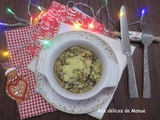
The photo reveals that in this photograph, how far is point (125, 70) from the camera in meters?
0.76

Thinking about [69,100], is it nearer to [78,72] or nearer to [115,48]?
[78,72]

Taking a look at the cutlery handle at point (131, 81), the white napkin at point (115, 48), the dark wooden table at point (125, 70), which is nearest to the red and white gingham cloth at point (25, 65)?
the dark wooden table at point (125, 70)

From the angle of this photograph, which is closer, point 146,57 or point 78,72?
point 78,72

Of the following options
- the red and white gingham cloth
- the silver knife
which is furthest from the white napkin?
the red and white gingham cloth

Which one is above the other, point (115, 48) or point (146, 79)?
point (115, 48)

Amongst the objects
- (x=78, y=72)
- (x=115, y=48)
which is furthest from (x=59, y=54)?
(x=115, y=48)

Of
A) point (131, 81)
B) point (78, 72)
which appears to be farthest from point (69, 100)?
point (131, 81)

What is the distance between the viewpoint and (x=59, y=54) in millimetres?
688

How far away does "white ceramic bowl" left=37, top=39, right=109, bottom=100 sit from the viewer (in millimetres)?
639

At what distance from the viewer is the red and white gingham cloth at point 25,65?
0.71 m

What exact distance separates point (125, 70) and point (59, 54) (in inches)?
9.3

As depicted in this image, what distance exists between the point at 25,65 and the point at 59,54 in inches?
5.5

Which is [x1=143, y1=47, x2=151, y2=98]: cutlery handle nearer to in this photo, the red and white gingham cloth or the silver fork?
the silver fork

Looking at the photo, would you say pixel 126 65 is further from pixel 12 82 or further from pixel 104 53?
pixel 12 82
